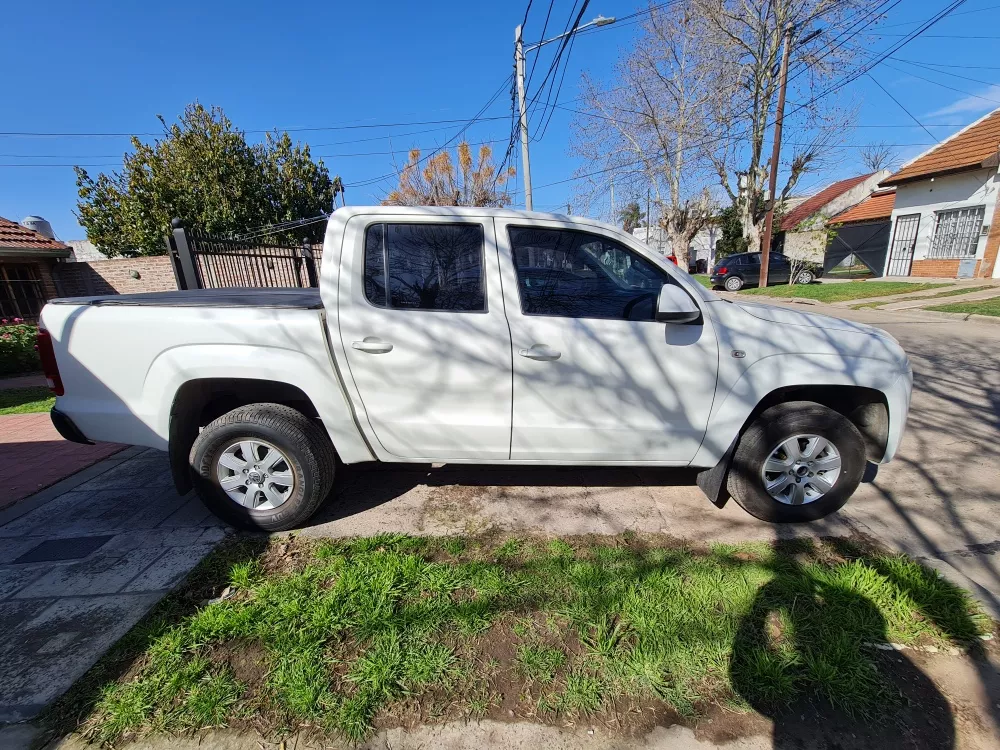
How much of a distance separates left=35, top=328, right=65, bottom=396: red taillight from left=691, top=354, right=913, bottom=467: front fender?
4003 millimetres

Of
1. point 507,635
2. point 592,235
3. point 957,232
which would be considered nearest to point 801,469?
point 592,235

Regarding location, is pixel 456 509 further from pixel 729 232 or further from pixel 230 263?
pixel 729 232

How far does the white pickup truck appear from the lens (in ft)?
8.37

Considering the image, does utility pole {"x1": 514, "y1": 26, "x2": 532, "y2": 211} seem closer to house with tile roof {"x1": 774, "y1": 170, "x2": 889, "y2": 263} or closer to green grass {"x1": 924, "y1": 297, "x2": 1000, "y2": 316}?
green grass {"x1": 924, "y1": 297, "x2": 1000, "y2": 316}

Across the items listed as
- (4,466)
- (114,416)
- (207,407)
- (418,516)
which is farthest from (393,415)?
(4,466)

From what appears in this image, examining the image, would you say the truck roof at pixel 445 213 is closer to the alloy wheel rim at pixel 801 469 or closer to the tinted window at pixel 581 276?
the tinted window at pixel 581 276

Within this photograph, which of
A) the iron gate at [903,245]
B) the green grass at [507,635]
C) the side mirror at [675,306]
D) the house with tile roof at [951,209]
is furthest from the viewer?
Answer: the iron gate at [903,245]

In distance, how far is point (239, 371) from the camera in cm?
256

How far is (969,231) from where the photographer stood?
1551cm

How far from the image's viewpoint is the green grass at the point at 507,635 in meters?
1.70

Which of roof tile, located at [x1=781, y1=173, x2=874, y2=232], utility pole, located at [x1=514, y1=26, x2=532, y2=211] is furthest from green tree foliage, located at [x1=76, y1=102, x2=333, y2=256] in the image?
roof tile, located at [x1=781, y1=173, x2=874, y2=232]

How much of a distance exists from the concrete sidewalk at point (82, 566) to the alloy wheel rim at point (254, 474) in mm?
343

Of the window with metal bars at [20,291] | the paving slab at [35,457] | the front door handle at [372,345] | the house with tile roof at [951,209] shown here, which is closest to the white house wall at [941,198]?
the house with tile roof at [951,209]

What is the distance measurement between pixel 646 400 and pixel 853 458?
4.48 ft
